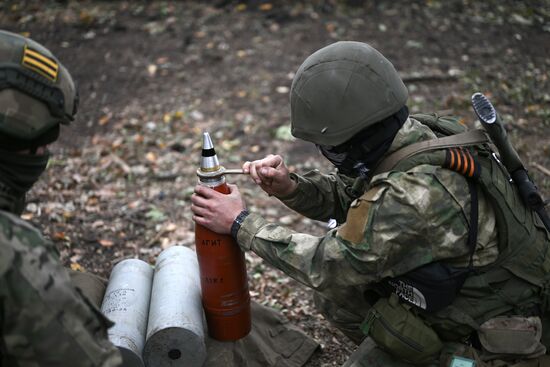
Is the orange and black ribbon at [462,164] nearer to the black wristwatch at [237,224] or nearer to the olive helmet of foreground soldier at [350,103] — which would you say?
the olive helmet of foreground soldier at [350,103]

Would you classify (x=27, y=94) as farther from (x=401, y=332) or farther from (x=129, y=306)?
(x=401, y=332)

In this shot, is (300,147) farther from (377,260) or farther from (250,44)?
(377,260)

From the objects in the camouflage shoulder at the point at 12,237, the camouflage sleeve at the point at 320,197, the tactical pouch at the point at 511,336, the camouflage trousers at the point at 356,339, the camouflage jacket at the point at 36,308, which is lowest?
the camouflage trousers at the point at 356,339

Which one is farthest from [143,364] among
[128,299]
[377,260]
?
[377,260]

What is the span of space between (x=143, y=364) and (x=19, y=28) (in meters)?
8.83

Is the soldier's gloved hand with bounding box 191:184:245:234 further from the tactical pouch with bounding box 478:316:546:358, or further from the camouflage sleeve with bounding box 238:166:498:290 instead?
the tactical pouch with bounding box 478:316:546:358

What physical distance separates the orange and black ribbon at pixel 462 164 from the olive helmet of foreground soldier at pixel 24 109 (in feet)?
6.51

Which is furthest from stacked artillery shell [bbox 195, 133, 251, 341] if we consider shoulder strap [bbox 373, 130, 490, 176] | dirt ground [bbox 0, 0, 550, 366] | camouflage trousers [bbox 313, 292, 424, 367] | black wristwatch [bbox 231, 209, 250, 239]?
shoulder strap [bbox 373, 130, 490, 176]

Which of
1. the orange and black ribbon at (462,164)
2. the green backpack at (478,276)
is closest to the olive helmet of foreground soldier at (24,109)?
the green backpack at (478,276)

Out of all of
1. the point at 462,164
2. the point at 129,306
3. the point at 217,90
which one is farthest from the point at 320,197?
the point at 217,90

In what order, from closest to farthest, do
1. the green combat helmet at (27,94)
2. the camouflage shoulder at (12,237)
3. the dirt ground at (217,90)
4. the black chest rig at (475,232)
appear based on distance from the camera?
the camouflage shoulder at (12,237)
the green combat helmet at (27,94)
the black chest rig at (475,232)
the dirt ground at (217,90)

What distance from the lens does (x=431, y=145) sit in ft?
11.3

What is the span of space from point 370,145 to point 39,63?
1.77 m

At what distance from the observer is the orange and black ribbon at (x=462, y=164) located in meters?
3.34
